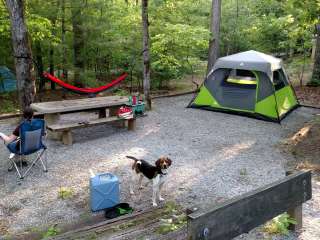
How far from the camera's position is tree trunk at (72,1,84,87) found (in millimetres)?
11054

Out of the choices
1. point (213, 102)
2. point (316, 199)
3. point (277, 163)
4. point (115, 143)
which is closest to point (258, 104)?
point (213, 102)

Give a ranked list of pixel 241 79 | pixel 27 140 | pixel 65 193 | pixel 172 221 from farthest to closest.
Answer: pixel 241 79 → pixel 27 140 → pixel 65 193 → pixel 172 221

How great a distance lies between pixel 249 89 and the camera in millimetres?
8992

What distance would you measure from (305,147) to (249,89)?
262 cm

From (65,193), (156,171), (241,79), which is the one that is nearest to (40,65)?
(241,79)

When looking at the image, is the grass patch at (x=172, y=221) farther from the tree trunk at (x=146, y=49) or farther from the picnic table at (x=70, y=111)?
the tree trunk at (x=146, y=49)

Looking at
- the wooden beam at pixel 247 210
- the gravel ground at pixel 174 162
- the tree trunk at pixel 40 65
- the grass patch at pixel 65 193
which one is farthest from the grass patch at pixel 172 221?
the tree trunk at pixel 40 65

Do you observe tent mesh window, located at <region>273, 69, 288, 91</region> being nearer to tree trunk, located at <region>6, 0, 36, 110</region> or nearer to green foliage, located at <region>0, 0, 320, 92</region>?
green foliage, located at <region>0, 0, 320, 92</region>

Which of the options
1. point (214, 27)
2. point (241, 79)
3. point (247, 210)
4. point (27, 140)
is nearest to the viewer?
point (247, 210)

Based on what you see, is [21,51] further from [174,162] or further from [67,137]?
[174,162]

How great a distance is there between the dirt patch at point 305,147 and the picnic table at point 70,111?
3212 millimetres

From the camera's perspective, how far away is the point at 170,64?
11.6 meters

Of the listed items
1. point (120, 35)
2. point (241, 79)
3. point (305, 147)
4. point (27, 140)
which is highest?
point (120, 35)

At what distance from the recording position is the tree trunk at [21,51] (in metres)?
7.04
